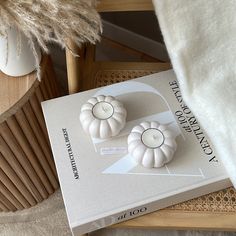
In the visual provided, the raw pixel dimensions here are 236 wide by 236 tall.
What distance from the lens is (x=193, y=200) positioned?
0.65 metres

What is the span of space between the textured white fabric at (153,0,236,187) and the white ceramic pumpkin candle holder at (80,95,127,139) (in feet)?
0.37

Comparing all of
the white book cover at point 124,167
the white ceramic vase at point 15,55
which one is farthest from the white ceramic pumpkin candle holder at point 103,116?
the white ceramic vase at point 15,55

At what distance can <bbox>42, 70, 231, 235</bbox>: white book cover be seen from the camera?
60cm

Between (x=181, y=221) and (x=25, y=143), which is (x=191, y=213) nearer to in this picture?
(x=181, y=221)

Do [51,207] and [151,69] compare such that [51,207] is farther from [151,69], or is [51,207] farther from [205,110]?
[205,110]

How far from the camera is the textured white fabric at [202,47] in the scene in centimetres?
60

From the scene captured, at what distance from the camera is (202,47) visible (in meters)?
0.60

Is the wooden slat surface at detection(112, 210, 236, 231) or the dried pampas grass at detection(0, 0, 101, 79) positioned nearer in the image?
the dried pampas grass at detection(0, 0, 101, 79)

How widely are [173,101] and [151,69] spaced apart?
0.38 ft

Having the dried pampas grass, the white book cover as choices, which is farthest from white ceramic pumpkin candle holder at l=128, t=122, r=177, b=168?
the dried pampas grass

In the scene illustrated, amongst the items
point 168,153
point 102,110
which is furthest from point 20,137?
point 168,153

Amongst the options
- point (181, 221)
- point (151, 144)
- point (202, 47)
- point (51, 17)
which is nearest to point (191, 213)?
point (181, 221)

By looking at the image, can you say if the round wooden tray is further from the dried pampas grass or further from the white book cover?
the dried pampas grass

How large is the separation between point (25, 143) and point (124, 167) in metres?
0.25
